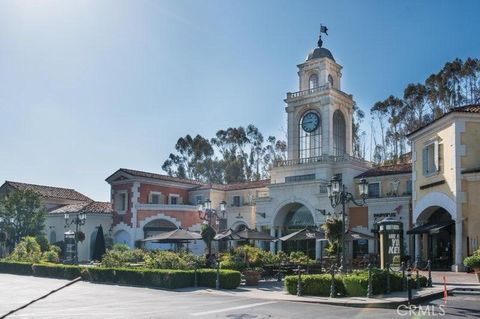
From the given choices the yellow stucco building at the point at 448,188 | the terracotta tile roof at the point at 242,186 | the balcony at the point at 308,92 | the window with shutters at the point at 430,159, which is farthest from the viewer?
the terracotta tile roof at the point at 242,186

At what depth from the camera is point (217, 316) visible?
14406 mm

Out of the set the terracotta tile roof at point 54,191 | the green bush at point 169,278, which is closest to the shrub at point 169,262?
the green bush at point 169,278

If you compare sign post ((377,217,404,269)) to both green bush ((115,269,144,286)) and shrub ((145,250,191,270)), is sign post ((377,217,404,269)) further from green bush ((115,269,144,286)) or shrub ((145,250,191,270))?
green bush ((115,269,144,286))

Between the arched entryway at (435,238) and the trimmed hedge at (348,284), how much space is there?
11.2 metres

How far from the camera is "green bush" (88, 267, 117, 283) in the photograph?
2607cm

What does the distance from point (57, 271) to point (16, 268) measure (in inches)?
220

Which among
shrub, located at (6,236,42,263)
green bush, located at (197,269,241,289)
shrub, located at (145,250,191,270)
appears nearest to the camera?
green bush, located at (197,269,241,289)

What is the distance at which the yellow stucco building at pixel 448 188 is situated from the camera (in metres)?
27.4

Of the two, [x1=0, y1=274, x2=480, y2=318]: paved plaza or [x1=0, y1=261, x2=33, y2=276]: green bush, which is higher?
[x1=0, y1=274, x2=480, y2=318]: paved plaza

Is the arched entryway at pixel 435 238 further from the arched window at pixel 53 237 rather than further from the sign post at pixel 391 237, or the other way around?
the arched window at pixel 53 237

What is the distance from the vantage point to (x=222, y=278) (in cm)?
2219

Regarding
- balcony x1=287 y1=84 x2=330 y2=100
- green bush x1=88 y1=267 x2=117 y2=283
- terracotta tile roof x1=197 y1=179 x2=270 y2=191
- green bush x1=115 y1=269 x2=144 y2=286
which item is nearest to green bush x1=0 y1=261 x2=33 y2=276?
green bush x1=88 y1=267 x2=117 y2=283

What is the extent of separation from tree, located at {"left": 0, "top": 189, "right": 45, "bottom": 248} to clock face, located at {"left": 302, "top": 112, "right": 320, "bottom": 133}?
2448cm

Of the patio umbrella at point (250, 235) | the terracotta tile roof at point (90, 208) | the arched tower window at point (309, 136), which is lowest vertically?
the patio umbrella at point (250, 235)
